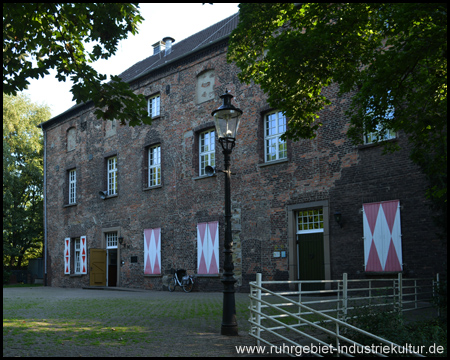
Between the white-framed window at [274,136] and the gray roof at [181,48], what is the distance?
5.51 meters

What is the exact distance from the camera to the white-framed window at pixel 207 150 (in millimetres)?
19541

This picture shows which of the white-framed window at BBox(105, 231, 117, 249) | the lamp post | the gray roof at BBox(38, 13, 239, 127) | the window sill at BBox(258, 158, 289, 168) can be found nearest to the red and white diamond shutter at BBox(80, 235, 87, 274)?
the white-framed window at BBox(105, 231, 117, 249)

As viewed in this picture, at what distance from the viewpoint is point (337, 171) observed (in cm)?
1509

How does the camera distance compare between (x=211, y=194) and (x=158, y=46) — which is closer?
(x=211, y=194)

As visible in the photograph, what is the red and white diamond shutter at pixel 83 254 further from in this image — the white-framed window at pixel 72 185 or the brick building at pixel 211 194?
the white-framed window at pixel 72 185

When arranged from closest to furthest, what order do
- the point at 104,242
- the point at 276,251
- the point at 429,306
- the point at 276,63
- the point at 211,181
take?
the point at 276,63
the point at 429,306
the point at 276,251
the point at 211,181
the point at 104,242

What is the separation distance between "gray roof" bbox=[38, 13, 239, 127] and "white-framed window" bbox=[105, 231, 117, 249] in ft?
21.8

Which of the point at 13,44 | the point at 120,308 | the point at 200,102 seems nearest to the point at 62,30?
the point at 13,44

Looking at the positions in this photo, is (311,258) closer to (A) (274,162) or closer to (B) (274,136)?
(A) (274,162)

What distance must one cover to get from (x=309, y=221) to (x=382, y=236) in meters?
2.77

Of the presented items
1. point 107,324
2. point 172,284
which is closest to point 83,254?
point 172,284

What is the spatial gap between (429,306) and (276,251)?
5.86 meters

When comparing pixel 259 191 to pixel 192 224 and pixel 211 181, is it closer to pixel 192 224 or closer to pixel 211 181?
pixel 211 181

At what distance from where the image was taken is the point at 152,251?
21.2m
